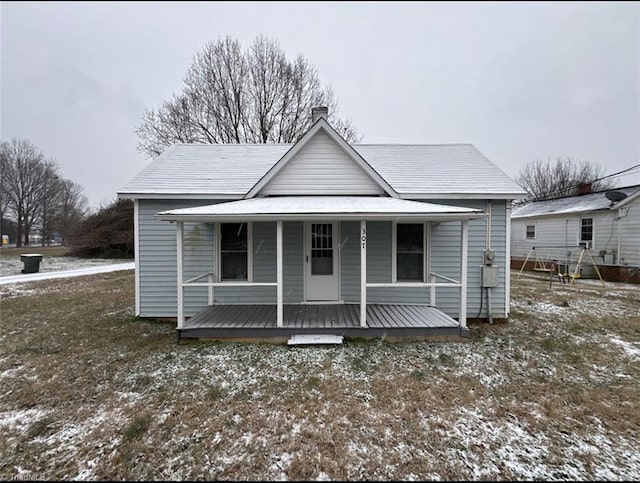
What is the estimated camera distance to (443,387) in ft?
12.8

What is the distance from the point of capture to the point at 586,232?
14734mm

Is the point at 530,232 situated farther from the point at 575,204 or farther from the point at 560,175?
the point at 560,175

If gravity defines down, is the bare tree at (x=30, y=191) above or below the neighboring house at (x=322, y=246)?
above

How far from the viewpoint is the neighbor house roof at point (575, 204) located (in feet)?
46.0

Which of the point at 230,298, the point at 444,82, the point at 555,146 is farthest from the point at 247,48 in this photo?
the point at 555,146

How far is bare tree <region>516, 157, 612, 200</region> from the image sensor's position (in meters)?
32.2

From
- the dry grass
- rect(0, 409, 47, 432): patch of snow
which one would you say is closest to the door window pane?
the dry grass

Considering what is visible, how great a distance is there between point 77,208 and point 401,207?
52.0 m

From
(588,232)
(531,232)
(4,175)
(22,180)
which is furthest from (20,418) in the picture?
(4,175)

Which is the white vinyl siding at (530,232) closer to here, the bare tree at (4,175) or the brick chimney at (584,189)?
the brick chimney at (584,189)

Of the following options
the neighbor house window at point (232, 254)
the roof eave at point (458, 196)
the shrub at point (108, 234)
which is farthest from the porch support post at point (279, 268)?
the shrub at point (108, 234)

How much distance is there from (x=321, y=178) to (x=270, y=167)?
180 centimetres

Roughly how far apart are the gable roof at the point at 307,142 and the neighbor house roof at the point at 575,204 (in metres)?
13.8

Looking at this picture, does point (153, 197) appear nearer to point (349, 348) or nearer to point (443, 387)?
point (349, 348)
